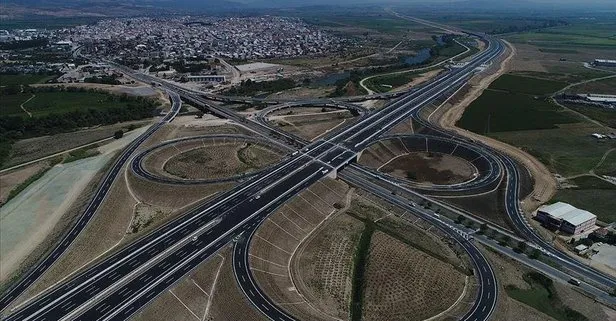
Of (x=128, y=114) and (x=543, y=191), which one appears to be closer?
(x=543, y=191)

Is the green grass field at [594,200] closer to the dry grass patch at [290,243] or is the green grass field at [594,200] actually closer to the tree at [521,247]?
the tree at [521,247]

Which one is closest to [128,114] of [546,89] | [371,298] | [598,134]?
[371,298]

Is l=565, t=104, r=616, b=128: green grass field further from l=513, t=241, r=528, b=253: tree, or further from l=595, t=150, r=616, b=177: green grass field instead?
l=513, t=241, r=528, b=253: tree

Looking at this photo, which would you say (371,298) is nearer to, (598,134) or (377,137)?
(377,137)

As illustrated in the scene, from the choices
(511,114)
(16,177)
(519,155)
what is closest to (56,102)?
(16,177)

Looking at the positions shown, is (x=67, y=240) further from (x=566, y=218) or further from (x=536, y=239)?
(x=566, y=218)

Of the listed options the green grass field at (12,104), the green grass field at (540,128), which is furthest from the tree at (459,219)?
the green grass field at (12,104)
